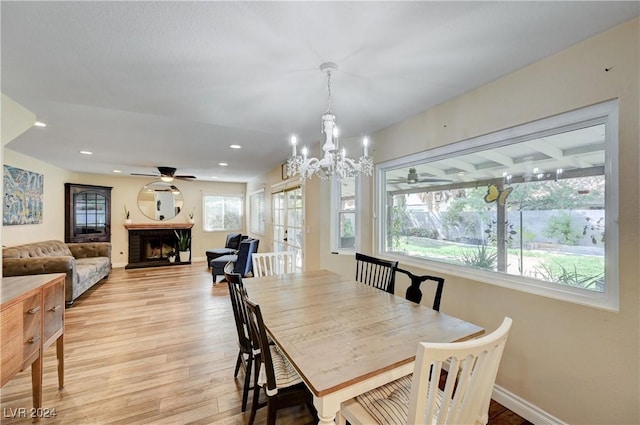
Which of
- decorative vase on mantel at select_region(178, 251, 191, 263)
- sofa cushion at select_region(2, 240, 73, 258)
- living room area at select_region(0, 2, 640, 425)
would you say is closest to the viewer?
living room area at select_region(0, 2, 640, 425)

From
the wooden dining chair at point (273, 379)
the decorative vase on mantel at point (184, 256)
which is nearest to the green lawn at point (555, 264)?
the wooden dining chair at point (273, 379)

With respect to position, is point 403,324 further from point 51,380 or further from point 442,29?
point 51,380

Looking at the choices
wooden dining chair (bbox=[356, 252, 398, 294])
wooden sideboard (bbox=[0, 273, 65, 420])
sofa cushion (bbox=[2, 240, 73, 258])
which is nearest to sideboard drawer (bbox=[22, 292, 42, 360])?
wooden sideboard (bbox=[0, 273, 65, 420])

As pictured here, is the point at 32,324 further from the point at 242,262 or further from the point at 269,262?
the point at 242,262

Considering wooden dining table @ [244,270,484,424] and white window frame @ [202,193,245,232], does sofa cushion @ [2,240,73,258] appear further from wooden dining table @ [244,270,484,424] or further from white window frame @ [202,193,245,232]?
wooden dining table @ [244,270,484,424]

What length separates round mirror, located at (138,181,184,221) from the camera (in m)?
7.08

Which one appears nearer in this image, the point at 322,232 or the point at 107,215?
the point at 322,232

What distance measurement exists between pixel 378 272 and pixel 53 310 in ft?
8.30

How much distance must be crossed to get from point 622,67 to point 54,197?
26.4 feet

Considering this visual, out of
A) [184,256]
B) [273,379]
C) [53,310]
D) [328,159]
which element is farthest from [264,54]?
[184,256]

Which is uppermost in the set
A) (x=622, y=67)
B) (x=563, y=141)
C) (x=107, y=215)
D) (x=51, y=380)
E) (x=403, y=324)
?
(x=622, y=67)

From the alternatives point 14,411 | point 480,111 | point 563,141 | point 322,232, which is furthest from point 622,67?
point 14,411

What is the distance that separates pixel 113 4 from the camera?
1.25m

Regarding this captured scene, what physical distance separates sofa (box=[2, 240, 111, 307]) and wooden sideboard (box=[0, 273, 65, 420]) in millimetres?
2356
